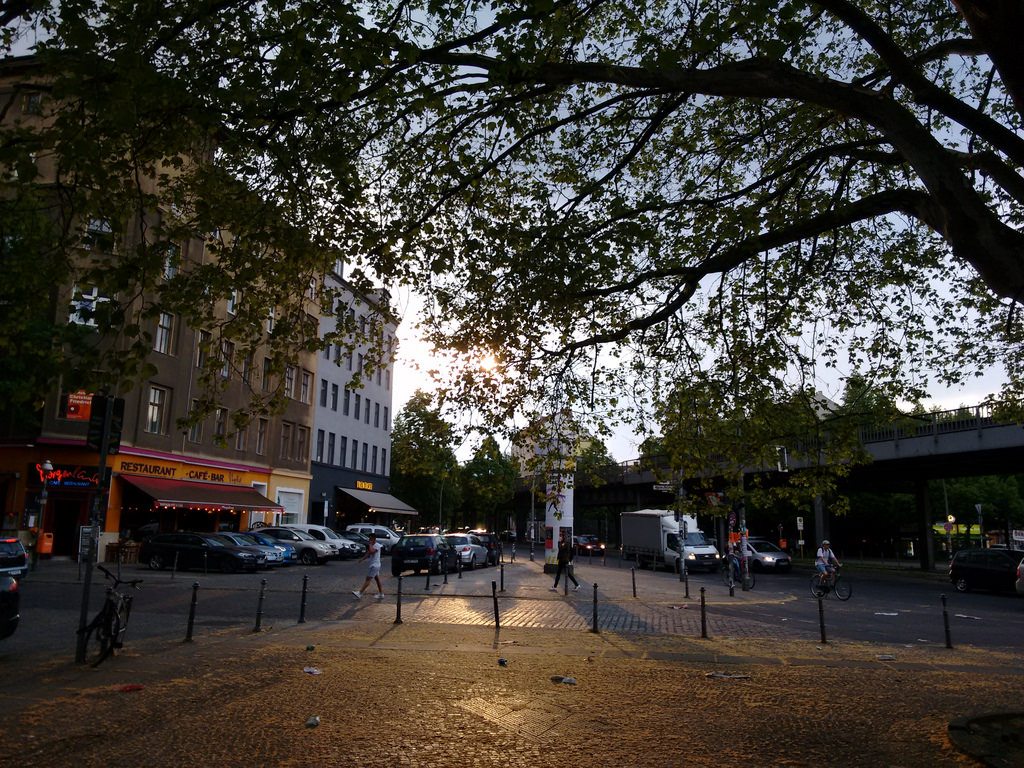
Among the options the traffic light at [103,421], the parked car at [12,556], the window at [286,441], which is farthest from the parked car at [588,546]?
the traffic light at [103,421]

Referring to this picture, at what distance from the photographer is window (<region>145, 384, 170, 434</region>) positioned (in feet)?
112

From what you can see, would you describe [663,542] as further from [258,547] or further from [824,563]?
[258,547]

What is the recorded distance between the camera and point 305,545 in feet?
116

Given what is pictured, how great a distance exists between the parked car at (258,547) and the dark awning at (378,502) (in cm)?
2201

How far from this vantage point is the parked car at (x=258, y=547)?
92.6 feet

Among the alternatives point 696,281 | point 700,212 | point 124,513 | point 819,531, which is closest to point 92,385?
point 696,281

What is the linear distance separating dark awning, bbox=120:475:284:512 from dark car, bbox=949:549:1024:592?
1270 inches

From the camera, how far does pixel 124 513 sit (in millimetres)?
32938

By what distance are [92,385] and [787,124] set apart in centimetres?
1045

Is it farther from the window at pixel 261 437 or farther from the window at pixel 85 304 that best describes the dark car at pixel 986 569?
the window at pixel 261 437

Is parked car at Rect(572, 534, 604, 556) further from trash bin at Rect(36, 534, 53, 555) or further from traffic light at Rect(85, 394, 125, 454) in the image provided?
traffic light at Rect(85, 394, 125, 454)

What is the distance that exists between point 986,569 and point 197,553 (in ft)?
94.2

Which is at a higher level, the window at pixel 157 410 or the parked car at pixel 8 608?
the window at pixel 157 410

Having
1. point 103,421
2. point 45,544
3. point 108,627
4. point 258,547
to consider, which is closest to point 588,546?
point 258,547
